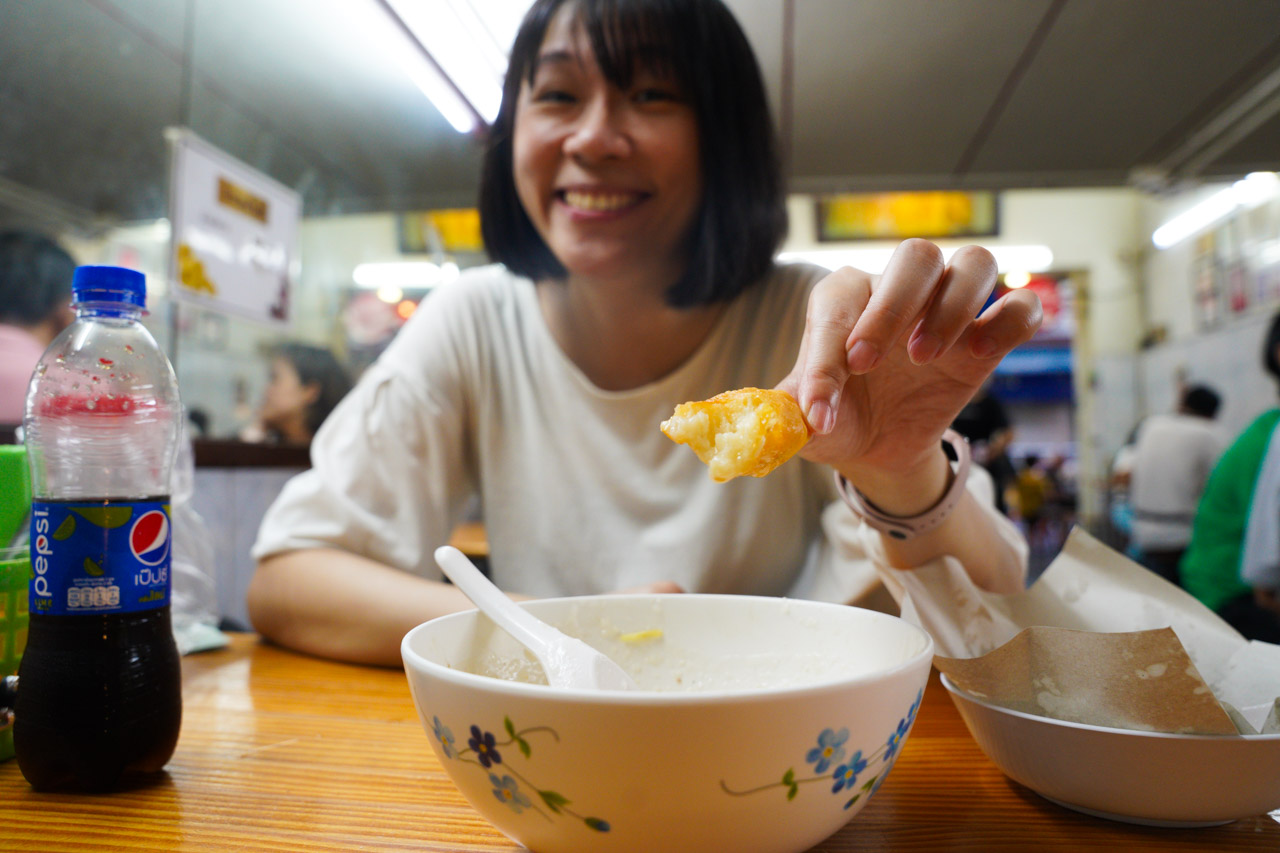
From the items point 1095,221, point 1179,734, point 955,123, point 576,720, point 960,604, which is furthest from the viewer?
point 1095,221

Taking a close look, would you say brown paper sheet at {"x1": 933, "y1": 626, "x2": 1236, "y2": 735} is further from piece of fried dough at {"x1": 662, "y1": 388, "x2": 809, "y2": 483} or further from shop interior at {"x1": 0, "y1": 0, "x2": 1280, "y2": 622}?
shop interior at {"x1": 0, "y1": 0, "x2": 1280, "y2": 622}

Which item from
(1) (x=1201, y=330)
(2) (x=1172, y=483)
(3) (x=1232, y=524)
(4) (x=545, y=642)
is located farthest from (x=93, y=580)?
(1) (x=1201, y=330)

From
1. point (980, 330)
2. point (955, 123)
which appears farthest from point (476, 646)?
point (955, 123)

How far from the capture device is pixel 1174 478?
15.9 ft

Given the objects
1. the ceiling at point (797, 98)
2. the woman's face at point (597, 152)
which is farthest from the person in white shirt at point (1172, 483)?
the woman's face at point (597, 152)

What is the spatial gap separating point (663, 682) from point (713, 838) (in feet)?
0.99

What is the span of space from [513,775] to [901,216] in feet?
22.3

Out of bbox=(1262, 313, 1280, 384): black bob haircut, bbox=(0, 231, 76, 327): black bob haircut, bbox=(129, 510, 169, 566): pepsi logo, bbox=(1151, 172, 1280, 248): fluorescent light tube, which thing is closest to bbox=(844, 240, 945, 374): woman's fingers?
bbox=(129, 510, 169, 566): pepsi logo

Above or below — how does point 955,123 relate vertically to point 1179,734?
above

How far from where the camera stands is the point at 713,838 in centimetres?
42

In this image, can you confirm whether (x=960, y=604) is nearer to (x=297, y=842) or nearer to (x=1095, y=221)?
(x=297, y=842)

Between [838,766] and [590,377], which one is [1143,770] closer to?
[838,766]

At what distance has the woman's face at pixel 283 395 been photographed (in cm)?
329

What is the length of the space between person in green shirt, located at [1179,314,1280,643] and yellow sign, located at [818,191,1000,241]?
3.25 meters
